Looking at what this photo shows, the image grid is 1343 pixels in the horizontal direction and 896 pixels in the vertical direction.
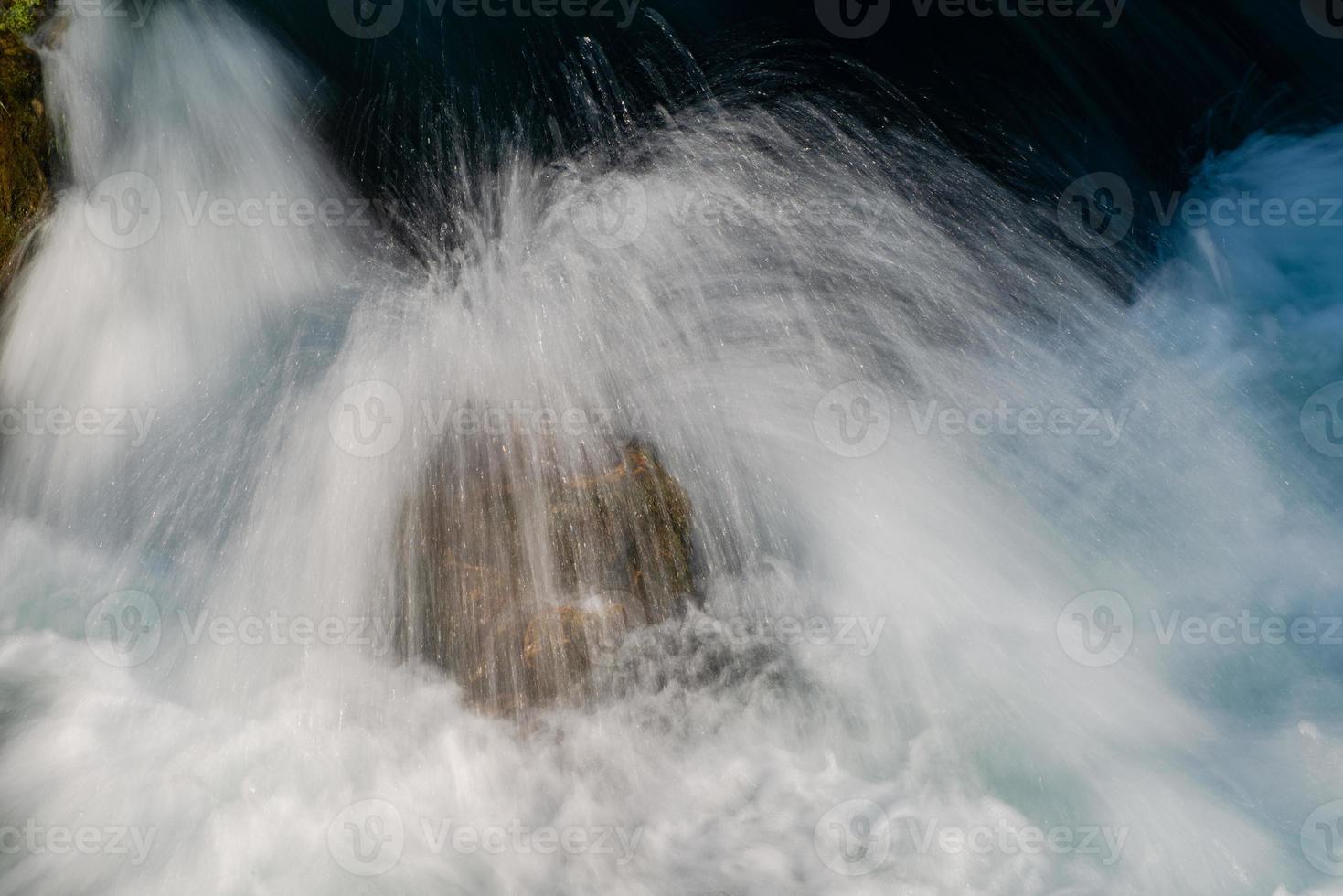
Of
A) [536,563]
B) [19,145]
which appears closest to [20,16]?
[19,145]

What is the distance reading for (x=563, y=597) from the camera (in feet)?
18.4

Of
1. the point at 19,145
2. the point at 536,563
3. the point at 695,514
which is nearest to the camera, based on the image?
the point at 536,563

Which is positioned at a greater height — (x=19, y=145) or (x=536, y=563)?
(x=19, y=145)

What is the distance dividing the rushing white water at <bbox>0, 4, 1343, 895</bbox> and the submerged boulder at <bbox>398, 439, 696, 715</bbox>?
0.19 metres

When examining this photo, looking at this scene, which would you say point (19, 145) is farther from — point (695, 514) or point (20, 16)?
point (695, 514)

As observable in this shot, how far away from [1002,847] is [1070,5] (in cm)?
782

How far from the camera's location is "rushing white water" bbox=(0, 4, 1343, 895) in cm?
531

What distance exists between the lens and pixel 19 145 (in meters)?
6.62

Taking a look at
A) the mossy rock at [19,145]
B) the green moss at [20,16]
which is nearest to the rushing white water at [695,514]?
the mossy rock at [19,145]

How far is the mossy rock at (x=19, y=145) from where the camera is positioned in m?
6.52

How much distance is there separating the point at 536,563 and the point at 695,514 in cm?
111

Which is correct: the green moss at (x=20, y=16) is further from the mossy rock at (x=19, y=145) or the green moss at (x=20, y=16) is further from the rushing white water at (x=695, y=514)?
the rushing white water at (x=695, y=514)

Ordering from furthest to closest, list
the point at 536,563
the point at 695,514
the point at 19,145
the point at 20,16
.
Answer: the point at 20,16 → the point at 19,145 → the point at 695,514 → the point at 536,563

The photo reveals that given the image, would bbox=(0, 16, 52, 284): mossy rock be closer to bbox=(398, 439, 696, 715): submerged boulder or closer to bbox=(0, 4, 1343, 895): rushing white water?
bbox=(0, 4, 1343, 895): rushing white water
